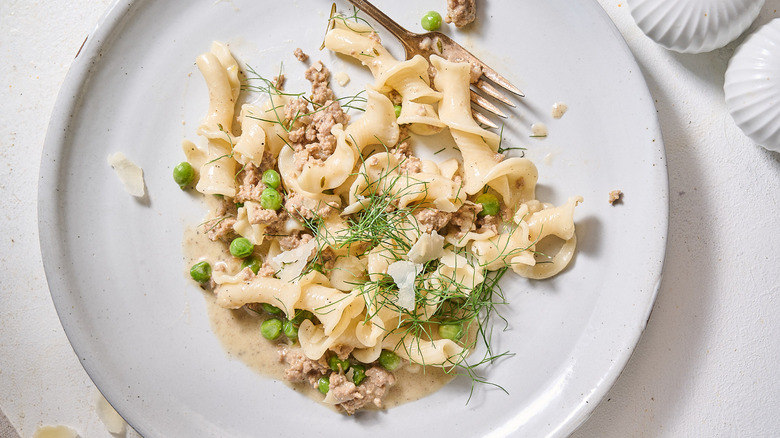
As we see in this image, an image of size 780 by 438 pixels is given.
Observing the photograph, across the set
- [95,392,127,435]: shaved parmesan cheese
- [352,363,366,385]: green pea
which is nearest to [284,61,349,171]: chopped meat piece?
[352,363,366,385]: green pea

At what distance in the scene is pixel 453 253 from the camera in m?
3.38

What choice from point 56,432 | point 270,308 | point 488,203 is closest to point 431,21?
point 488,203

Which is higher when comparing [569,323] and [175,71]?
[175,71]

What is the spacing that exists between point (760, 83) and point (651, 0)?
2.57 ft

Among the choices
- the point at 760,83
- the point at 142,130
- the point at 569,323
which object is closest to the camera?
the point at 760,83

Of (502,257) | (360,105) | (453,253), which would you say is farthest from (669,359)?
(360,105)

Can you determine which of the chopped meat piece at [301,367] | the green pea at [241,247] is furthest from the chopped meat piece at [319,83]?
the chopped meat piece at [301,367]

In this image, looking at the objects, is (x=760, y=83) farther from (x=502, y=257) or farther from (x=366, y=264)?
(x=366, y=264)

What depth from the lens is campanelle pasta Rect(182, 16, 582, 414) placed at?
3270 millimetres

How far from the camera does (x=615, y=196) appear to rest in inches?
129

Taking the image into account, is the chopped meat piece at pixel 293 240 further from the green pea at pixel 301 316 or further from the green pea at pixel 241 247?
the green pea at pixel 301 316

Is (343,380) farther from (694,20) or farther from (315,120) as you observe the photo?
(694,20)

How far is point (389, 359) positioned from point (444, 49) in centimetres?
197

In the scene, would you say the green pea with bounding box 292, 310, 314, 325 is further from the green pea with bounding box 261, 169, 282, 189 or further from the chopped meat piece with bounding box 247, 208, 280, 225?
the green pea with bounding box 261, 169, 282, 189
